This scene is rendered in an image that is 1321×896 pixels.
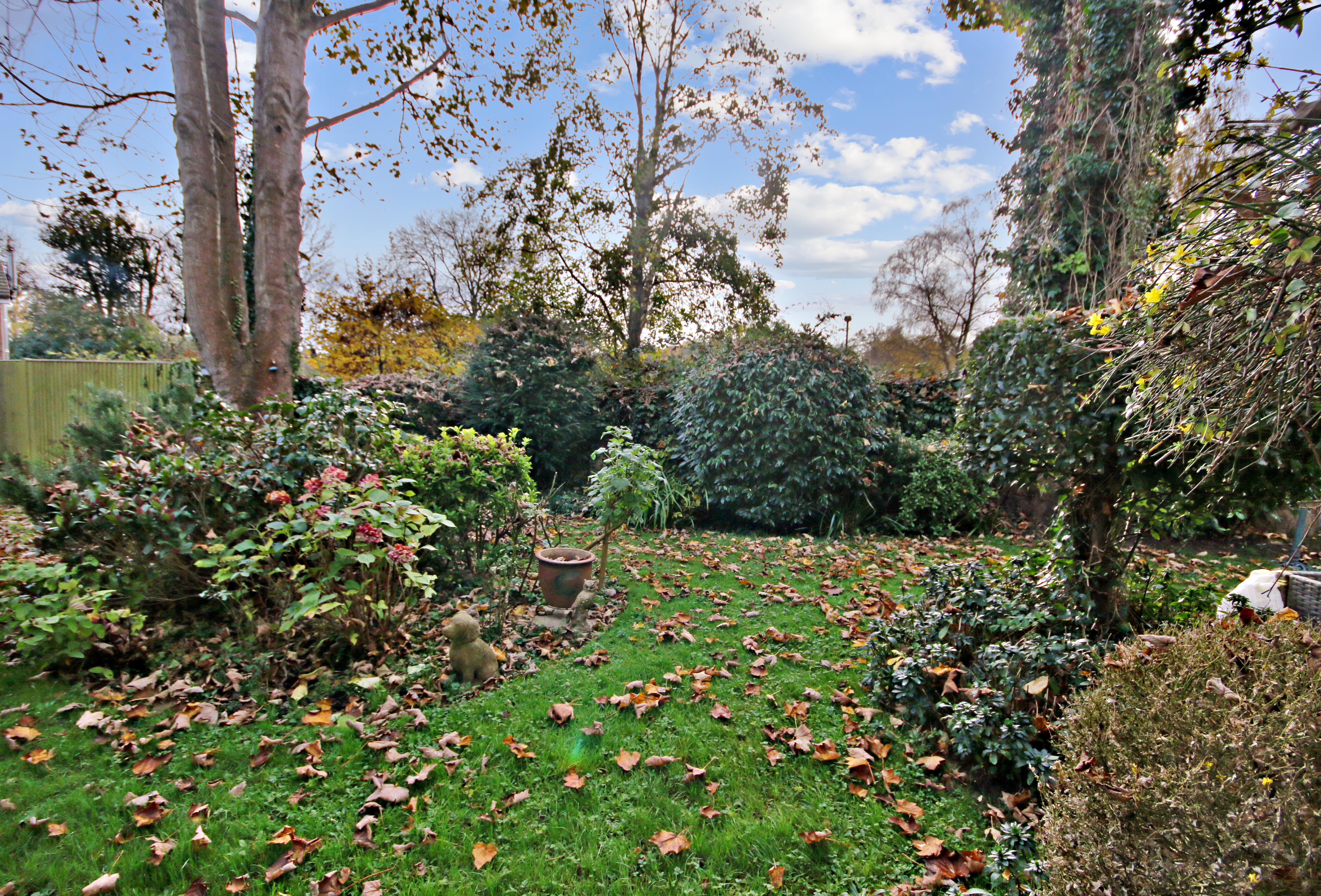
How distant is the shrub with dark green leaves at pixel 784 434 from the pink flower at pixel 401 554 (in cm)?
509

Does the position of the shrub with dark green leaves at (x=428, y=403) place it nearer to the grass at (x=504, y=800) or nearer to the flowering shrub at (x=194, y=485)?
the flowering shrub at (x=194, y=485)

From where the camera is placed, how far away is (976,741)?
8.70 feet

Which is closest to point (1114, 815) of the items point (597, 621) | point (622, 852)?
point (622, 852)

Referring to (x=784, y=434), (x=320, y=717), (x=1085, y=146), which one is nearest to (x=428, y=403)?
(x=784, y=434)

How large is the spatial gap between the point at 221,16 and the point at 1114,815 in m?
10.3

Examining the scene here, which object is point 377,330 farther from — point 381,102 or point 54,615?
point 54,615

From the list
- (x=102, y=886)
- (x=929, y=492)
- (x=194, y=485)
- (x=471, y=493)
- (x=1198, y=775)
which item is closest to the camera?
(x=1198, y=775)

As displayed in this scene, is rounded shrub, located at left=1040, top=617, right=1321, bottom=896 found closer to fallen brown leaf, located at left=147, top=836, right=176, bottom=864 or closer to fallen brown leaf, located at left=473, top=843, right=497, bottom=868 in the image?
fallen brown leaf, located at left=473, top=843, right=497, bottom=868

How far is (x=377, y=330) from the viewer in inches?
714

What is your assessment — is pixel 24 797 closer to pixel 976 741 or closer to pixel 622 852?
pixel 622 852

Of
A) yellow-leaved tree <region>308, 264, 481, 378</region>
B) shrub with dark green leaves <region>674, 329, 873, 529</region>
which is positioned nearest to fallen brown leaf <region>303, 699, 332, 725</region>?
shrub with dark green leaves <region>674, 329, 873, 529</region>

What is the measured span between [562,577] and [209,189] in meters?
6.36

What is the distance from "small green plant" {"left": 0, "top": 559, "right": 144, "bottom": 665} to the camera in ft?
10.1

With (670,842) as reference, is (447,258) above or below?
above
